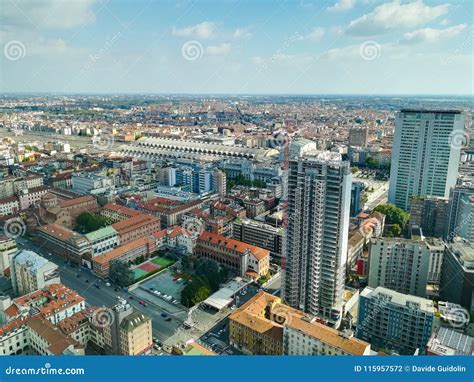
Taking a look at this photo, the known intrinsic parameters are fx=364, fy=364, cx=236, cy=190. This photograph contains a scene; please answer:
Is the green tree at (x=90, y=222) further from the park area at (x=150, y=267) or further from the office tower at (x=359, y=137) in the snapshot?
the office tower at (x=359, y=137)

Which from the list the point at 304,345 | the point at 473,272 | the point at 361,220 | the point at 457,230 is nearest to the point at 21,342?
the point at 304,345

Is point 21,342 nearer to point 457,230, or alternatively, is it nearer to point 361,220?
point 361,220

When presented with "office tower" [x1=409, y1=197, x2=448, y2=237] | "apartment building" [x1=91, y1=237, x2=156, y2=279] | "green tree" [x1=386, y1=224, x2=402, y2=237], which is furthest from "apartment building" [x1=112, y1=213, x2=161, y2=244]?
"office tower" [x1=409, y1=197, x2=448, y2=237]

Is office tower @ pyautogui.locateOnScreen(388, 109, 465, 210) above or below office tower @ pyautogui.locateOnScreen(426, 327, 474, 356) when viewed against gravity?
above

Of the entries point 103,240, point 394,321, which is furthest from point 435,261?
point 103,240

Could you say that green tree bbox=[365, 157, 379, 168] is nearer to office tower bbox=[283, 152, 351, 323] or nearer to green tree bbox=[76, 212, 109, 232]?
office tower bbox=[283, 152, 351, 323]

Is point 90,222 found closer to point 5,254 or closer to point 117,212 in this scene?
point 117,212
